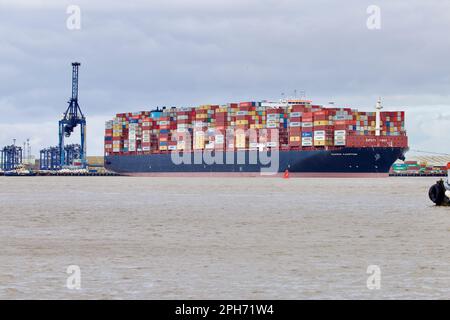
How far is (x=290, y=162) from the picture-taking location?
5202 inches

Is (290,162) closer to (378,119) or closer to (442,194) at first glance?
(378,119)

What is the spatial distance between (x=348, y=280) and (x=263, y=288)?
2050 mm

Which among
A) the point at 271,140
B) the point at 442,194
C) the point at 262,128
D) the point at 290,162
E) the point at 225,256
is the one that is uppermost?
the point at 262,128

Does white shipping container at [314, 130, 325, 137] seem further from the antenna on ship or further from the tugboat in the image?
the tugboat

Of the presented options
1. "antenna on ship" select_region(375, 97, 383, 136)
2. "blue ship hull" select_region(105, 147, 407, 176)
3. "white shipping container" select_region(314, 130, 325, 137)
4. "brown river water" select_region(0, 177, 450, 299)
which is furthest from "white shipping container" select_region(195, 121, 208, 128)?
"brown river water" select_region(0, 177, 450, 299)

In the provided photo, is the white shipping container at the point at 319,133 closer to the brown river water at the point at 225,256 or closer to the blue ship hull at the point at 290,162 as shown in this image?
the blue ship hull at the point at 290,162

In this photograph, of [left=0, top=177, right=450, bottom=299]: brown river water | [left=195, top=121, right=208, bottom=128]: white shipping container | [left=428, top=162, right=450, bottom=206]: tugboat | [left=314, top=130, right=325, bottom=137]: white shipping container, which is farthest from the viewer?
[left=195, top=121, right=208, bottom=128]: white shipping container

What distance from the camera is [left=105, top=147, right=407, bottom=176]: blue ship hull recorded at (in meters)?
128

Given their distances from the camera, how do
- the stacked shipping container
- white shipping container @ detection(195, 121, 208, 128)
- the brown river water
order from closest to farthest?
the brown river water
the stacked shipping container
white shipping container @ detection(195, 121, 208, 128)

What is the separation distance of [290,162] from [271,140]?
16.2 ft

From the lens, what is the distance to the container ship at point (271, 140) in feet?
423

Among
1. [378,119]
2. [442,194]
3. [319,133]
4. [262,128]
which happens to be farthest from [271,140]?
[442,194]

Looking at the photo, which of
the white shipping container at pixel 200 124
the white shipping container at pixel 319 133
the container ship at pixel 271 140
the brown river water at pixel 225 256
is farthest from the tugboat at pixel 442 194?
the white shipping container at pixel 200 124

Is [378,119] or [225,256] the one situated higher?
[378,119]
